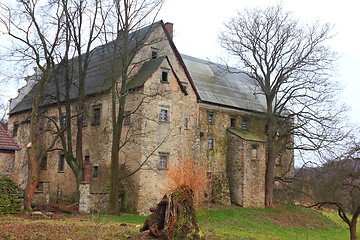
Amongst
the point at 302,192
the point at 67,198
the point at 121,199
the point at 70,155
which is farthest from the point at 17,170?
the point at 302,192

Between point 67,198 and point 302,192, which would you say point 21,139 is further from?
point 302,192

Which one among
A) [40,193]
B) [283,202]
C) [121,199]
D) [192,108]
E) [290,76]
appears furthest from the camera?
[283,202]

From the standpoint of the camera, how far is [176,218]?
12844 mm

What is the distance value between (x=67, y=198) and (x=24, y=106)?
10898 mm

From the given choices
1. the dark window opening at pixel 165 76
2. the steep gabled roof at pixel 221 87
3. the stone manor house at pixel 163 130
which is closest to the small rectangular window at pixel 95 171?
the stone manor house at pixel 163 130

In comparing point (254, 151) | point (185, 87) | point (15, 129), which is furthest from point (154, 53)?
point (15, 129)

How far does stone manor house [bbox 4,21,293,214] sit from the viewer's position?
86.9 ft

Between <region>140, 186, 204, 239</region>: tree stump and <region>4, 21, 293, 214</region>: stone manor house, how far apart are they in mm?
8894

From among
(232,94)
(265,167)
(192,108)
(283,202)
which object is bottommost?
(283,202)

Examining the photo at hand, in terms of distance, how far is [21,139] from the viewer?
37.2 meters

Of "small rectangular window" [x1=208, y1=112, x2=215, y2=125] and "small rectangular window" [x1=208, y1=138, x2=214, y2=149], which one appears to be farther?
"small rectangular window" [x1=208, y1=112, x2=215, y2=125]

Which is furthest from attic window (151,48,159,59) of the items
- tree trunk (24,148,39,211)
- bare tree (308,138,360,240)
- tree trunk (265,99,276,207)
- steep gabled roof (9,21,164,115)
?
bare tree (308,138,360,240)

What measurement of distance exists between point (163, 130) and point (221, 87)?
10.9 metres

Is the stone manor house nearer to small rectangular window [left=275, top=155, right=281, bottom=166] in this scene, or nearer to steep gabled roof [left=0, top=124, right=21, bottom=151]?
small rectangular window [left=275, top=155, right=281, bottom=166]
